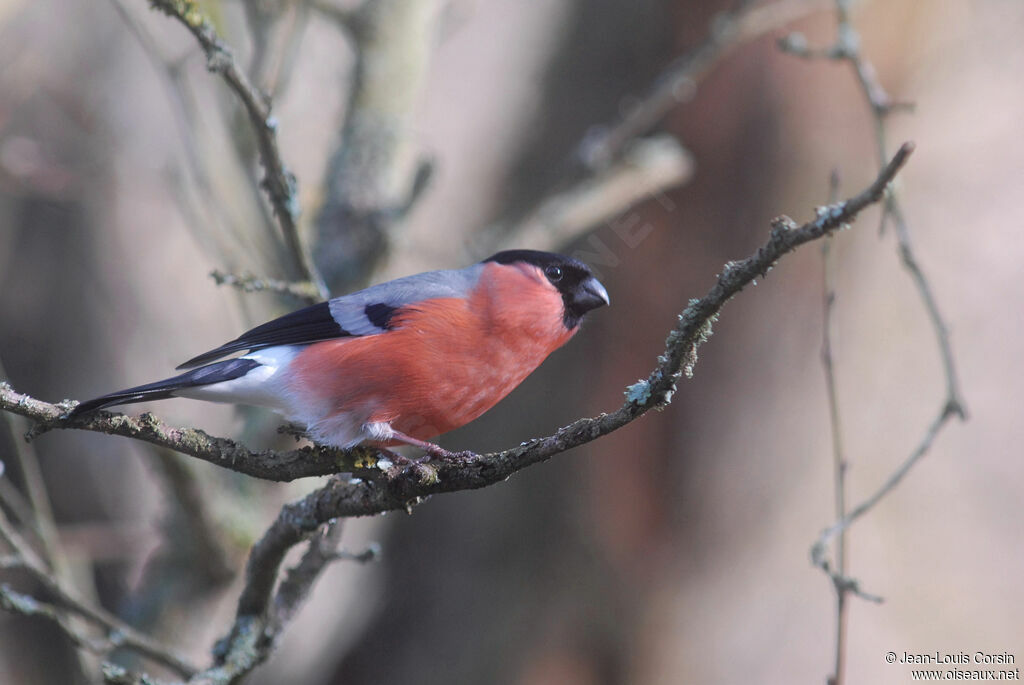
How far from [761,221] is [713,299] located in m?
3.82

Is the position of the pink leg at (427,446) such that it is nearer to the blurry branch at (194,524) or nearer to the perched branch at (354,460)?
the perched branch at (354,460)

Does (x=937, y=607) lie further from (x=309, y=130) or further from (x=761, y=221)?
(x=309, y=130)

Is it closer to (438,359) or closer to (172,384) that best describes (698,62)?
(438,359)

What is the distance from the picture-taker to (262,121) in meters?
2.81

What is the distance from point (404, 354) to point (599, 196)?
2466 mm

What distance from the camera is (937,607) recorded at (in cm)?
493

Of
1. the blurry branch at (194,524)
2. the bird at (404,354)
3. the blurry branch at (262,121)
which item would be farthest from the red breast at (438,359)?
the blurry branch at (194,524)

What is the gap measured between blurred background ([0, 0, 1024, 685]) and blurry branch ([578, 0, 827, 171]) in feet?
0.26

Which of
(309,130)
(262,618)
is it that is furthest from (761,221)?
(262,618)

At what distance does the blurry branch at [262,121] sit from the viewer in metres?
2.58

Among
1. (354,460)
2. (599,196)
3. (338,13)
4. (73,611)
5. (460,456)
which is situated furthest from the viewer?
(599,196)

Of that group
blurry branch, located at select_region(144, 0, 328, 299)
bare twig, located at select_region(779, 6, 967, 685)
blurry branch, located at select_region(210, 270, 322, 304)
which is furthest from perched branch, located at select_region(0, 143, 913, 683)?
bare twig, located at select_region(779, 6, 967, 685)

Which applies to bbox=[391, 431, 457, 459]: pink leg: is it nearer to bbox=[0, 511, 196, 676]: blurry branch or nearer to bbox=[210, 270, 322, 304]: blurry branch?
bbox=[210, 270, 322, 304]: blurry branch

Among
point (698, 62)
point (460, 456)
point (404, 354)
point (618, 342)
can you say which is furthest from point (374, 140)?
point (460, 456)
